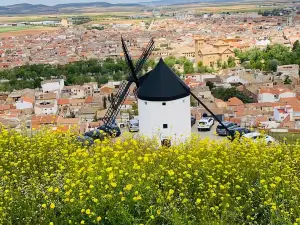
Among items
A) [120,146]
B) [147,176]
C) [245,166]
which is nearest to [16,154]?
[120,146]

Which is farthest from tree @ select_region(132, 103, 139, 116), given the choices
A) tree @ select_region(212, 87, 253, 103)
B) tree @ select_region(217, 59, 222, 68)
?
tree @ select_region(217, 59, 222, 68)

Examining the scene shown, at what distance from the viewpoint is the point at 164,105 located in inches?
483

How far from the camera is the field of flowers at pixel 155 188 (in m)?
5.17

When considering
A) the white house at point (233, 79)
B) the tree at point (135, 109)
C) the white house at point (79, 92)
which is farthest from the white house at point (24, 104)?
the white house at point (233, 79)

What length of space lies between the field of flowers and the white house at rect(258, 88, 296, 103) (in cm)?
3035

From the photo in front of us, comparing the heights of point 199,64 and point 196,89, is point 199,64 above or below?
below

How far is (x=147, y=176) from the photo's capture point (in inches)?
226

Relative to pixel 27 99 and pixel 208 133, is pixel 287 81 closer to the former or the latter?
pixel 27 99

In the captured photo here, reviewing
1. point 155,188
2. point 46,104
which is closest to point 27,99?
point 46,104

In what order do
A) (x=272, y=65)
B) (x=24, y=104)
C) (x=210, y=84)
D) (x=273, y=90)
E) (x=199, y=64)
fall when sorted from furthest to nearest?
(x=199, y=64)
(x=272, y=65)
(x=210, y=84)
(x=24, y=104)
(x=273, y=90)

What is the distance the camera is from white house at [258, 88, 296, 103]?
→ 3597 cm

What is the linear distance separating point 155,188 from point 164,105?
6.87 meters

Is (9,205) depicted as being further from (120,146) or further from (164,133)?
(164,133)

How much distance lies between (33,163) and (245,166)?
307 centimetres
